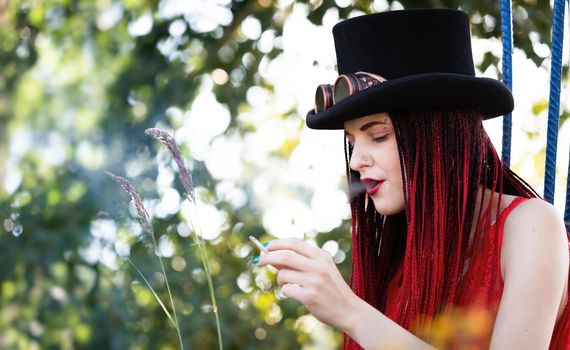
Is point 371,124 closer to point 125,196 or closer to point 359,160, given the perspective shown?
point 359,160

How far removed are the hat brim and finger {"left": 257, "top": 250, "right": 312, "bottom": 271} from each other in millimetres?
303

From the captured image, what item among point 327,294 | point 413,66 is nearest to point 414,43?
point 413,66

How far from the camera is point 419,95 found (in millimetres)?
1767

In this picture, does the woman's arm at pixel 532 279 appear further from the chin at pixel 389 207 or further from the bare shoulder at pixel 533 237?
the chin at pixel 389 207

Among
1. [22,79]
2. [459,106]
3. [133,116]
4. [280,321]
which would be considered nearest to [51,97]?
[22,79]

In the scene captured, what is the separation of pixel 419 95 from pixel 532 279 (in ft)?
1.15

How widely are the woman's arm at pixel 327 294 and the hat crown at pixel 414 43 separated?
412 millimetres

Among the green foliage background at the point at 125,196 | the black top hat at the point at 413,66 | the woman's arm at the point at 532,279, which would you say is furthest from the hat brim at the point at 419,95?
the green foliage background at the point at 125,196

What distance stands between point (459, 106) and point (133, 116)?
8.10ft

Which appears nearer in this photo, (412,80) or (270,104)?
(412,80)

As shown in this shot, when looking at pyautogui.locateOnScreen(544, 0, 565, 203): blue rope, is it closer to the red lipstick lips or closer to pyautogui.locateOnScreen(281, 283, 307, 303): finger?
the red lipstick lips

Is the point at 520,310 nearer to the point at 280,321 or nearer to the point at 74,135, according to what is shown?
the point at 280,321

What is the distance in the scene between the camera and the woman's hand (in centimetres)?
160

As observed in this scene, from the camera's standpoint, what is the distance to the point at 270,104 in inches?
159
